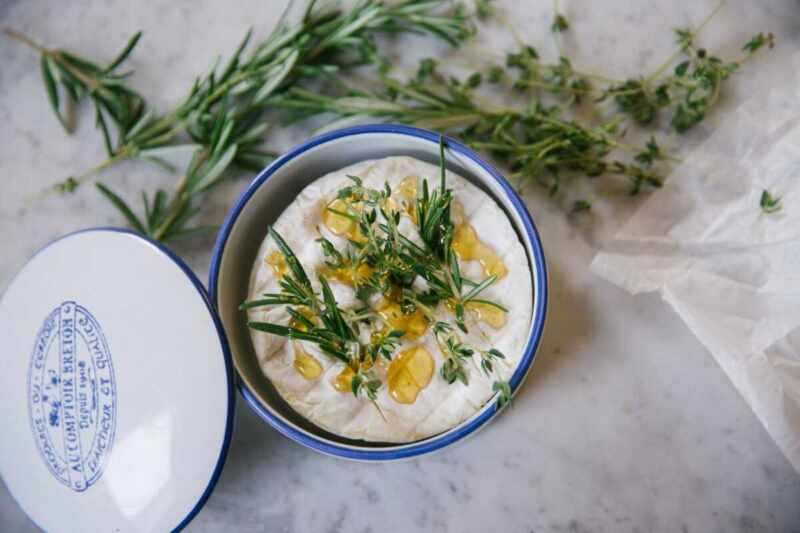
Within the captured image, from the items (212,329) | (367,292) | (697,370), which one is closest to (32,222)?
(212,329)

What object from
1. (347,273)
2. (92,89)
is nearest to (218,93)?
(92,89)

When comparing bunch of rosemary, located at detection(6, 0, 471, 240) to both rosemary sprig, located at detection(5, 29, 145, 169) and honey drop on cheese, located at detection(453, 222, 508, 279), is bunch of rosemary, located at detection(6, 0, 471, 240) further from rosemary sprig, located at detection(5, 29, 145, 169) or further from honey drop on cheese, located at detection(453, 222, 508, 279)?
honey drop on cheese, located at detection(453, 222, 508, 279)

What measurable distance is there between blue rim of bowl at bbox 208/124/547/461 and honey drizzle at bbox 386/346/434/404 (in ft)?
0.17

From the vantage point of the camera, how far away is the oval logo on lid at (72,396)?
79 cm

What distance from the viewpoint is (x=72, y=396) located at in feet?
2.63

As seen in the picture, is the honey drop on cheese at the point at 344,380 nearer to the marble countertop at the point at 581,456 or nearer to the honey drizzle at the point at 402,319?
the honey drizzle at the point at 402,319

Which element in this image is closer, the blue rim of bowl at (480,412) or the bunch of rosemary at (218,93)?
the blue rim of bowl at (480,412)

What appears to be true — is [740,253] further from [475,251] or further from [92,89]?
[92,89]

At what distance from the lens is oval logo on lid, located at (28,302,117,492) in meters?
0.79

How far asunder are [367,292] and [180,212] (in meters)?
0.31

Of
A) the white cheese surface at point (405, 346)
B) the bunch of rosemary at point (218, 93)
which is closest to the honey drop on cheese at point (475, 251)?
the white cheese surface at point (405, 346)

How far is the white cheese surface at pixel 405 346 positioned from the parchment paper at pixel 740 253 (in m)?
0.18

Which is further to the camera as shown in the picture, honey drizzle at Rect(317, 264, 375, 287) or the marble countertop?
the marble countertop

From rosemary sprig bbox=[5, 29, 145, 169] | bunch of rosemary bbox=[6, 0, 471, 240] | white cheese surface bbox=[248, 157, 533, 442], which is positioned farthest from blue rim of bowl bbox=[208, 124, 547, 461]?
rosemary sprig bbox=[5, 29, 145, 169]
